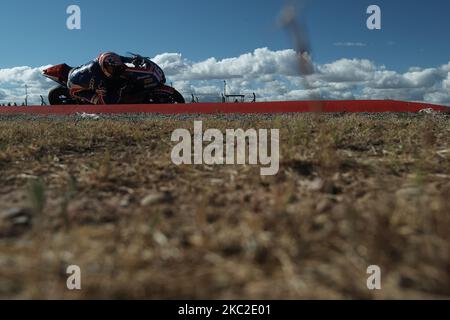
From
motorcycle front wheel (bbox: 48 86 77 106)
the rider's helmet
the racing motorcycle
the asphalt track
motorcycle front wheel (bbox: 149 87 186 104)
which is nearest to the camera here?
the asphalt track

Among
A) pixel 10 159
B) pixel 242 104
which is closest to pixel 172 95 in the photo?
pixel 242 104

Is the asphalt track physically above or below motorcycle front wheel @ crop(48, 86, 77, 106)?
below

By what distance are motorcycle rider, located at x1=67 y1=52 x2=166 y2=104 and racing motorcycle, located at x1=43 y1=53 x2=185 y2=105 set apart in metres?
0.05

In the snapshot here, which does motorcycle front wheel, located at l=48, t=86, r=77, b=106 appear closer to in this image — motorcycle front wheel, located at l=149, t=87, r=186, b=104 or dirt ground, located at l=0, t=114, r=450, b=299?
motorcycle front wheel, located at l=149, t=87, r=186, b=104

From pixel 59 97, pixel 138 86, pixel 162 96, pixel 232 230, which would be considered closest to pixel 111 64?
pixel 138 86

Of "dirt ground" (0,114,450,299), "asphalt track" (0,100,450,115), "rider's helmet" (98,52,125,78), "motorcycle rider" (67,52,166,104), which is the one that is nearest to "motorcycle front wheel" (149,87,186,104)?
"motorcycle rider" (67,52,166,104)

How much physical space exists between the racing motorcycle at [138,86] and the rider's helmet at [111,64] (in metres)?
0.38

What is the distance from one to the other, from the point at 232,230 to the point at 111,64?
745 inches

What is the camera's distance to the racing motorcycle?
781 inches

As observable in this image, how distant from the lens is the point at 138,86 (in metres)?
20.3

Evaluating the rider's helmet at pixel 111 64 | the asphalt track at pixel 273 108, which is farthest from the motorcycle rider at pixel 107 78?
the asphalt track at pixel 273 108

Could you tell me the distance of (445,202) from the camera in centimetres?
215
